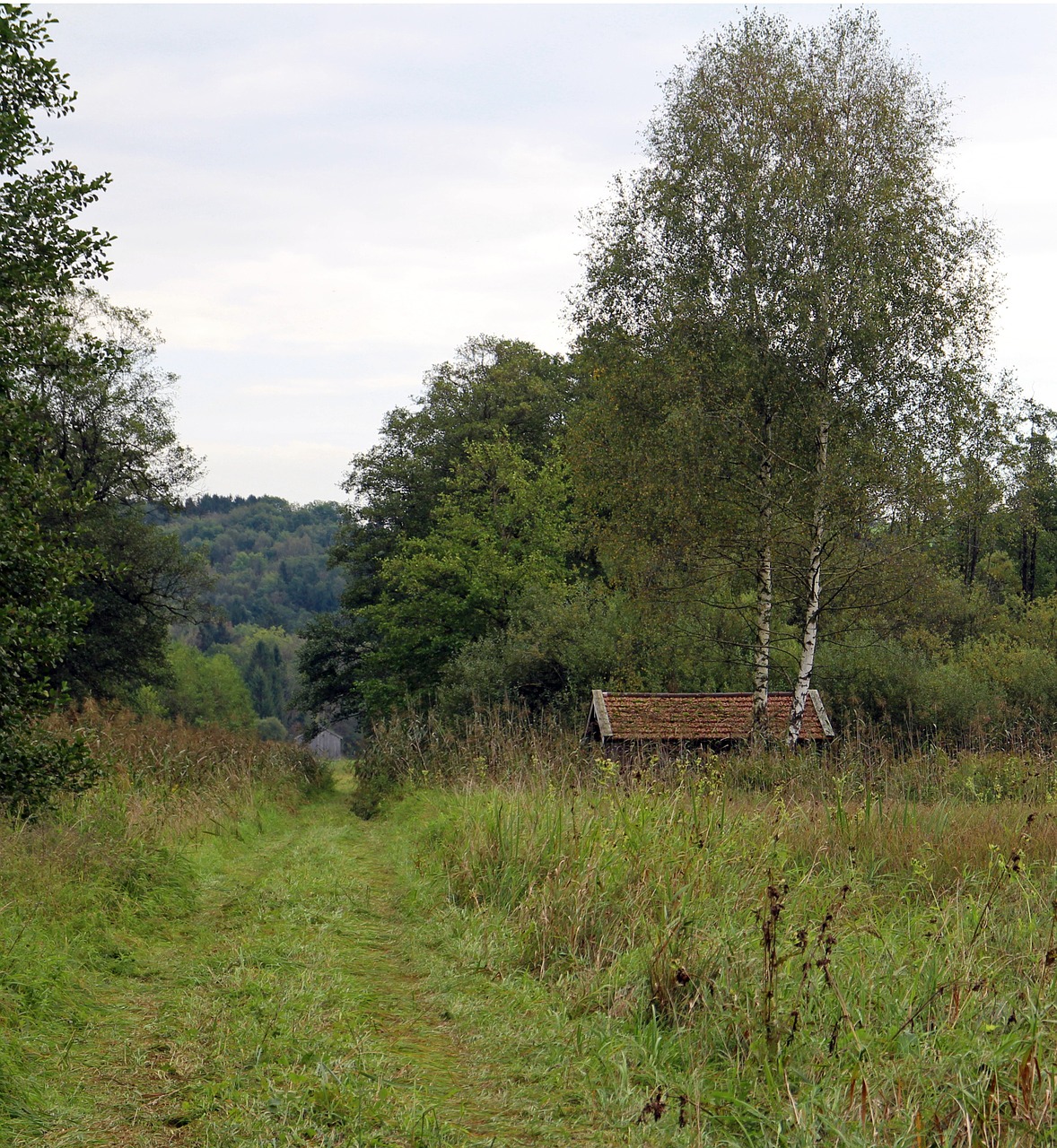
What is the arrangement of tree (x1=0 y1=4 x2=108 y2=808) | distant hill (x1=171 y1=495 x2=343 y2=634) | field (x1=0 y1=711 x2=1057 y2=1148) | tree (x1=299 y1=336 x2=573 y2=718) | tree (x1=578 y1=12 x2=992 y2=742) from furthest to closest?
1. distant hill (x1=171 y1=495 x2=343 y2=634)
2. tree (x1=299 y1=336 x2=573 y2=718)
3. tree (x1=578 y1=12 x2=992 y2=742)
4. tree (x1=0 y1=4 x2=108 y2=808)
5. field (x1=0 y1=711 x2=1057 y2=1148)

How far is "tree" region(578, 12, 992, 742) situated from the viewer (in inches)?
688

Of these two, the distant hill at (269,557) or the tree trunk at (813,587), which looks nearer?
the tree trunk at (813,587)

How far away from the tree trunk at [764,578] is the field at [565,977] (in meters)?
7.62

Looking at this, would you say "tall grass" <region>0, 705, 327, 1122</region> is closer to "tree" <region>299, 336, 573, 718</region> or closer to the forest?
the forest

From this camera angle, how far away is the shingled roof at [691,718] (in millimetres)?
18312

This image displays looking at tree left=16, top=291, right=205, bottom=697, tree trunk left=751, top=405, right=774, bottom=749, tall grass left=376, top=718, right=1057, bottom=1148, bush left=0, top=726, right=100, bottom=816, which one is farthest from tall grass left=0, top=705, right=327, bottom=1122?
tree left=16, top=291, right=205, bottom=697

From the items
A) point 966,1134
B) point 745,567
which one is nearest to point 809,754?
point 745,567

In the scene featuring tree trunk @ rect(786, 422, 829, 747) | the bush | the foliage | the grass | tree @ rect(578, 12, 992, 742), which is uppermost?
tree @ rect(578, 12, 992, 742)

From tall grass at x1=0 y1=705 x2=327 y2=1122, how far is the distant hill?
412 ft

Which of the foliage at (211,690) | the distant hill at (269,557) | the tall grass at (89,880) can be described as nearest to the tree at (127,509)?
the tall grass at (89,880)

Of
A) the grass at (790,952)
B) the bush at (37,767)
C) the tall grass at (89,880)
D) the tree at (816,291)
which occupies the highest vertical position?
the tree at (816,291)

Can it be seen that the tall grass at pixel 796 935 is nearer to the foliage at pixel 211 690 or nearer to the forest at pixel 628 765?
the forest at pixel 628 765

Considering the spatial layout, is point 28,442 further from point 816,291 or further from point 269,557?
point 269,557

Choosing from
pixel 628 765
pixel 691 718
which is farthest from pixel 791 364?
pixel 628 765
